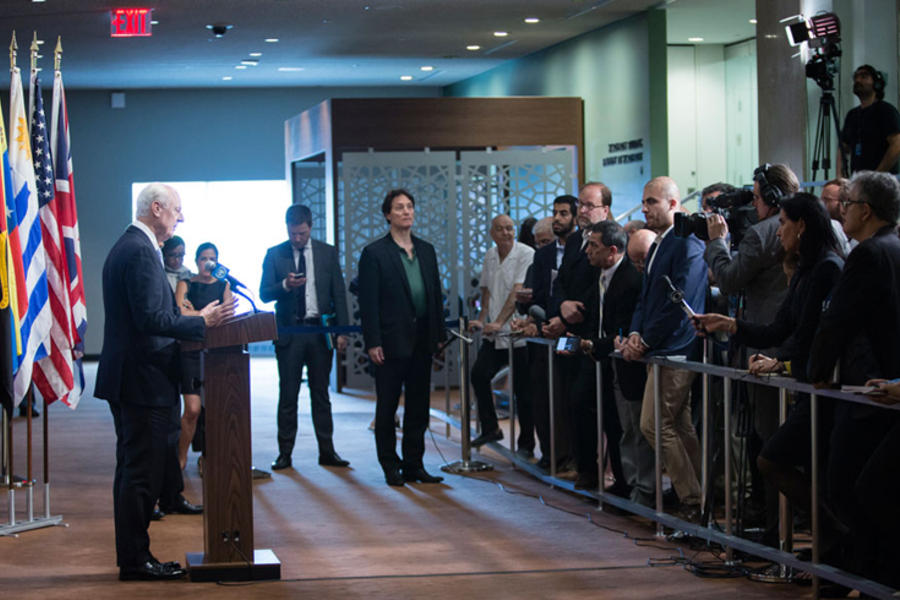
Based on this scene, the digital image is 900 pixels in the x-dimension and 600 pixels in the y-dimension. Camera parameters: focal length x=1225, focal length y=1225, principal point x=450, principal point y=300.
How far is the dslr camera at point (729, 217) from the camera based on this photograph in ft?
17.3

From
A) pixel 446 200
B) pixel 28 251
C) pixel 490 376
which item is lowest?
pixel 490 376

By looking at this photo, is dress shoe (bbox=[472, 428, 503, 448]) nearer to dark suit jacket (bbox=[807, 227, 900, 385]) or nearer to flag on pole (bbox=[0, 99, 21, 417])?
flag on pole (bbox=[0, 99, 21, 417])

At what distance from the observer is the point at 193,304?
7.54 m

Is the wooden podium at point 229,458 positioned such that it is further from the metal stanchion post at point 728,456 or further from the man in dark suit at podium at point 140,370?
the metal stanchion post at point 728,456

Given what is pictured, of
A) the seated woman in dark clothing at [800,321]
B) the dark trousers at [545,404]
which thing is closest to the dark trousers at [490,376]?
the dark trousers at [545,404]

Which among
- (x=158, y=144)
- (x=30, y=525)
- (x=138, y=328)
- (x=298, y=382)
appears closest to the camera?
(x=138, y=328)

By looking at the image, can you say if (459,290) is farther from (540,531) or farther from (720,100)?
(540,531)

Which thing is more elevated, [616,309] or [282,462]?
[616,309]

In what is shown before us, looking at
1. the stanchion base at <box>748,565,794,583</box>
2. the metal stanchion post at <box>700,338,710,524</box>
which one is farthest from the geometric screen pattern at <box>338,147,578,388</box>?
the stanchion base at <box>748,565,794,583</box>

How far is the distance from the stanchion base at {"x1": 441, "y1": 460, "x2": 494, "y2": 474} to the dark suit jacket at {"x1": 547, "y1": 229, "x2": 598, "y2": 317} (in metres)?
1.28

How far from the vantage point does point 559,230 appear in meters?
7.48

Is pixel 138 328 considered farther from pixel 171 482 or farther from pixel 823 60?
pixel 823 60

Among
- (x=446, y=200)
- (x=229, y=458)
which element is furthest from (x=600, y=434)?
(x=446, y=200)

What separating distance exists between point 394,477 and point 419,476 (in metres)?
0.16
